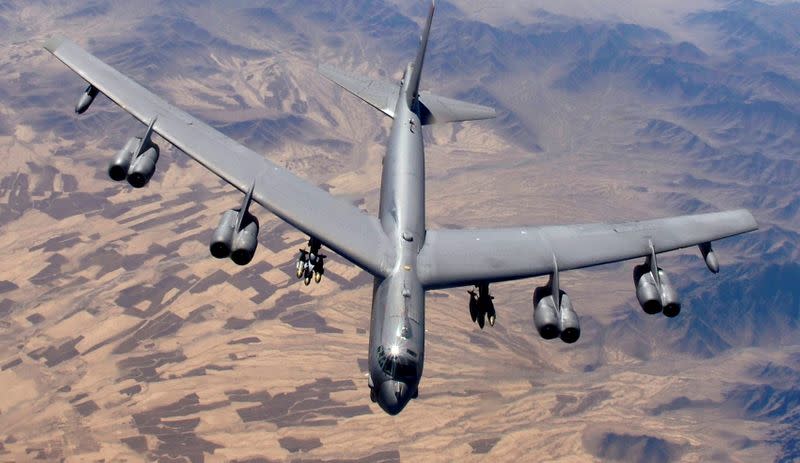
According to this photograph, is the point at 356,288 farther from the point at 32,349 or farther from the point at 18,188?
the point at 18,188

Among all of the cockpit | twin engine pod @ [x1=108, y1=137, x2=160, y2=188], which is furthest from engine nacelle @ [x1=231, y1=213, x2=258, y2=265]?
→ the cockpit

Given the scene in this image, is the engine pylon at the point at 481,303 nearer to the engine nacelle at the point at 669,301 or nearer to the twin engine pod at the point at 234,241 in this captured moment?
the engine nacelle at the point at 669,301

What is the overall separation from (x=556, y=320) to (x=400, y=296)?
9382 millimetres

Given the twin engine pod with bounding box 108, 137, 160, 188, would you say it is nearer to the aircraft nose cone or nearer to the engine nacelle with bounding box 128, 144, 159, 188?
the engine nacelle with bounding box 128, 144, 159, 188

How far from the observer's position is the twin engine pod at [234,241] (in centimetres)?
3547

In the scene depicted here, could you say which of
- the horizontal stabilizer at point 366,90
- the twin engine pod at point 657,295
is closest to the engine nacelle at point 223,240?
the horizontal stabilizer at point 366,90

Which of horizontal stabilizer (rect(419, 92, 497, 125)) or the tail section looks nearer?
the tail section

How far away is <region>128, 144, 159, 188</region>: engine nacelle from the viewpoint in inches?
1572

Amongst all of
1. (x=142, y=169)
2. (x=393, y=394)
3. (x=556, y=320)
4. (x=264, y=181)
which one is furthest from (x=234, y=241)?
(x=556, y=320)

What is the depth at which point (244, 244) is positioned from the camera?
3559 cm

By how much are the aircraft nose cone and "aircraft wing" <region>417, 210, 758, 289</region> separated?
335 inches

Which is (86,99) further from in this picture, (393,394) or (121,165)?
(393,394)

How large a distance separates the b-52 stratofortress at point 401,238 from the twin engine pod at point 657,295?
0.24 ft

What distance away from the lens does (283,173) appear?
42125mm
